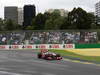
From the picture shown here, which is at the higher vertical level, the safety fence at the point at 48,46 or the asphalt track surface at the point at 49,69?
the safety fence at the point at 48,46

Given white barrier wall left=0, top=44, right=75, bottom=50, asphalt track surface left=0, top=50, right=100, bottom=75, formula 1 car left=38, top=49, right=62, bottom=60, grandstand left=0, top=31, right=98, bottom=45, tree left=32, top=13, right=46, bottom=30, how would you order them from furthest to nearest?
tree left=32, top=13, right=46, bottom=30, grandstand left=0, top=31, right=98, bottom=45, white barrier wall left=0, top=44, right=75, bottom=50, formula 1 car left=38, top=49, right=62, bottom=60, asphalt track surface left=0, top=50, right=100, bottom=75

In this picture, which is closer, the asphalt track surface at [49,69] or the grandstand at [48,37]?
the asphalt track surface at [49,69]

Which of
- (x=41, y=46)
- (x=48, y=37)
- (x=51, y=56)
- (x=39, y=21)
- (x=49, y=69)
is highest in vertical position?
(x=39, y=21)

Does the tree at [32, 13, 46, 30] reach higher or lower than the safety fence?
higher

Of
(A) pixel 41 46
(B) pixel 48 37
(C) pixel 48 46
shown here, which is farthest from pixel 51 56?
(B) pixel 48 37

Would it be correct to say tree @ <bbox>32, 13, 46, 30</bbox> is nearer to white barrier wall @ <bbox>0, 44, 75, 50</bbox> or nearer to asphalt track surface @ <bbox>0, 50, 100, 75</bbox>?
white barrier wall @ <bbox>0, 44, 75, 50</bbox>

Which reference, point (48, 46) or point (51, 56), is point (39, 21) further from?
point (51, 56)

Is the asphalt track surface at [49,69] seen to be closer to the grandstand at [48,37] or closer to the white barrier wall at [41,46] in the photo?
the white barrier wall at [41,46]

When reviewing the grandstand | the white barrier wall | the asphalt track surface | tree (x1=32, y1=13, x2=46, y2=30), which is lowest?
the asphalt track surface

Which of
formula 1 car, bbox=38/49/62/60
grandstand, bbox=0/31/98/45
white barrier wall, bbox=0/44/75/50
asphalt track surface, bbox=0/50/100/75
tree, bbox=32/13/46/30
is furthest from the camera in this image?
tree, bbox=32/13/46/30

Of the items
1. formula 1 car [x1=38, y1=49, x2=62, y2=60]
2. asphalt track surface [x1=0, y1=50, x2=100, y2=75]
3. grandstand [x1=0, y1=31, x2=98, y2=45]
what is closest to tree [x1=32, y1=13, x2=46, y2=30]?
grandstand [x1=0, y1=31, x2=98, y2=45]

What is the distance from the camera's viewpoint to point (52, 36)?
47.2m

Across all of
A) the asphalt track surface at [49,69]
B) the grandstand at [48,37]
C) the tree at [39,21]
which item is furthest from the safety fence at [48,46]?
the tree at [39,21]

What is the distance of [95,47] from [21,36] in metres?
12.6
